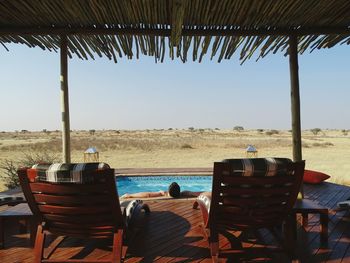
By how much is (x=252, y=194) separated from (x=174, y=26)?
203 centimetres

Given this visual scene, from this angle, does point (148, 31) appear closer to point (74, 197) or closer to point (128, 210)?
point (128, 210)

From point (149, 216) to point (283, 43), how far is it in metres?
3.01

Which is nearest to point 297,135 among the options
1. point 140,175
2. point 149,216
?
point 149,216

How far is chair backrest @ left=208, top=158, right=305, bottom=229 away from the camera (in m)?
2.20

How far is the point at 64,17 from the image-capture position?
11.3ft

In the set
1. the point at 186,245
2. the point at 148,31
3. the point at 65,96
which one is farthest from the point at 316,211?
the point at 65,96

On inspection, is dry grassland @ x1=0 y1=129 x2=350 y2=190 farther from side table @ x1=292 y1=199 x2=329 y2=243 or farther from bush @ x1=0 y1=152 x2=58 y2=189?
side table @ x1=292 y1=199 x2=329 y2=243

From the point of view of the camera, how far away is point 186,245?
110 inches

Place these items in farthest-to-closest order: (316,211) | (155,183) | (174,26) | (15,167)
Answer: (15,167)
(155,183)
(174,26)
(316,211)

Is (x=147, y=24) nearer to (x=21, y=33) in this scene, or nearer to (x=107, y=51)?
(x=107, y=51)

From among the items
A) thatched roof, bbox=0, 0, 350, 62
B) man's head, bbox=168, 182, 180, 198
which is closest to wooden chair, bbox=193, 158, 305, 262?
thatched roof, bbox=0, 0, 350, 62

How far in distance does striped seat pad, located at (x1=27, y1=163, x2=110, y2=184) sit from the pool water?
16.1ft

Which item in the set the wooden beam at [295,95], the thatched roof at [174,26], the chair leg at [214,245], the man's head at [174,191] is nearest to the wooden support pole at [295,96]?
the wooden beam at [295,95]

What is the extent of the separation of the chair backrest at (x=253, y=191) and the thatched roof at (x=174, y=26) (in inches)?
64.5
